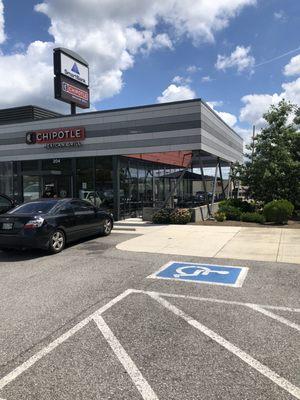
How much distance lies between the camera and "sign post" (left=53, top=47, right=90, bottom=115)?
18703 millimetres

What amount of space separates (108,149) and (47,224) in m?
8.58

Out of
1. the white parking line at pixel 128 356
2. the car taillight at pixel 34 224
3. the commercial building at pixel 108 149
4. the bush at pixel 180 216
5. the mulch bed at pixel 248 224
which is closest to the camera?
the white parking line at pixel 128 356

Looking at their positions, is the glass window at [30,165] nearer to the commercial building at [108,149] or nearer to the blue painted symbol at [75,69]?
the commercial building at [108,149]

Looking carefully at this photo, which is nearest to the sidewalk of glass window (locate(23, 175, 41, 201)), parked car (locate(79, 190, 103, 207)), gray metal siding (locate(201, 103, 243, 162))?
gray metal siding (locate(201, 103, 243, 162))

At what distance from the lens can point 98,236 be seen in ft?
41.6

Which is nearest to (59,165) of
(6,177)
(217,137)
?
(6,177)

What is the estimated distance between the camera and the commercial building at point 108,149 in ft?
53.0

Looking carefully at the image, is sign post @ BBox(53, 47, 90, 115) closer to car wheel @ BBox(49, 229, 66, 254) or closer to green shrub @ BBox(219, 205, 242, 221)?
green shrub @ BBox(219, 205, 242, 221)

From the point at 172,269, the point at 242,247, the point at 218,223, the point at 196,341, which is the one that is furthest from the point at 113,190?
the point at 196,341

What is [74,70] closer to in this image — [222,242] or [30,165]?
[30,165]

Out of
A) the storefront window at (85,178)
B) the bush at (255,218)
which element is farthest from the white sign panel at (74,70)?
the bush at (255,218)

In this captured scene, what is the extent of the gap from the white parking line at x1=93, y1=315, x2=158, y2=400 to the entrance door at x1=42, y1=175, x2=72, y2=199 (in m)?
14.6

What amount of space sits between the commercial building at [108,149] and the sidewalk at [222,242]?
12.5ft

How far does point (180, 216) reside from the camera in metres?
15.9
